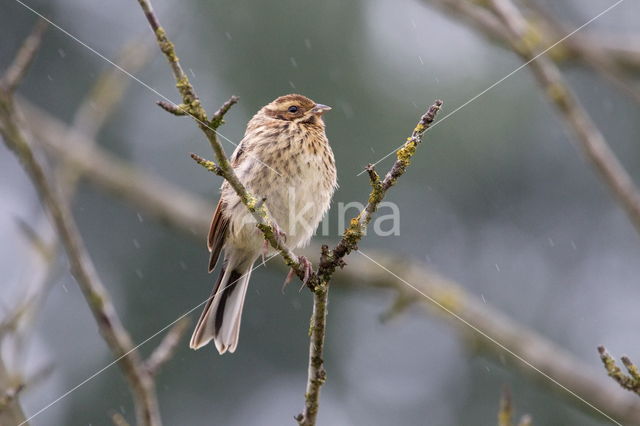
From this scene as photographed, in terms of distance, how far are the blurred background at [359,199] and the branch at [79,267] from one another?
552cm

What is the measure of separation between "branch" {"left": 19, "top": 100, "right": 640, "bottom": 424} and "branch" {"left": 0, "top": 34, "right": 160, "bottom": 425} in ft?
5.47

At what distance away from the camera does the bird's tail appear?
17.0ft

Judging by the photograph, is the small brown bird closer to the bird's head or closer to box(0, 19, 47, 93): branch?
the bird's head

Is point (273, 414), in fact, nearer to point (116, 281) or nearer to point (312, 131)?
point (116, 281)

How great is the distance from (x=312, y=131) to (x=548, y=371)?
2.41 meters

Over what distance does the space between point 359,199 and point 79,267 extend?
A: 6.25 m

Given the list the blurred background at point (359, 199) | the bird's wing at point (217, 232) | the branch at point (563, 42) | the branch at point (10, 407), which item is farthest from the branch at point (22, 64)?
the blurred background at point (359, 199)

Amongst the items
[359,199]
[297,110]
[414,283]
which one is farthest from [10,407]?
[359,199]

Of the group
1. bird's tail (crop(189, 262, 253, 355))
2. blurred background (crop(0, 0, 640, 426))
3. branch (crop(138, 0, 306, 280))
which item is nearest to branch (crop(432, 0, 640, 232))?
branch (crop(138, 0, 306, 280))

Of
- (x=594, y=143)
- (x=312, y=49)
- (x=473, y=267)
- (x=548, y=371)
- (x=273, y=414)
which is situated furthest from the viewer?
(x=473, y=267)

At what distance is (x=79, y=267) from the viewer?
3.45 m

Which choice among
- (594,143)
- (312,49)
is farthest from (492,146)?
(594,143)

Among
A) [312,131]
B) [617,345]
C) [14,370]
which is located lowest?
[14,370]

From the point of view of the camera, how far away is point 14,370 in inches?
142
